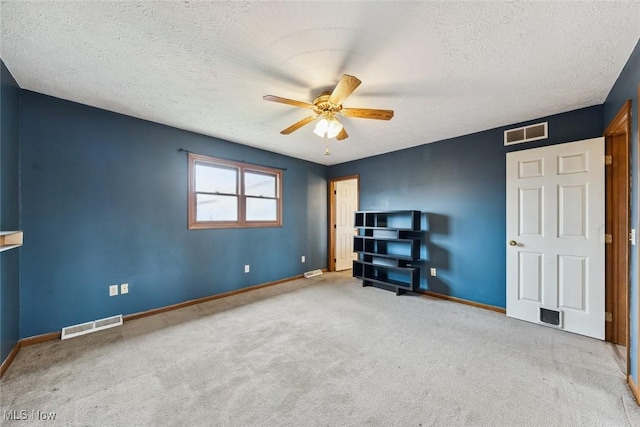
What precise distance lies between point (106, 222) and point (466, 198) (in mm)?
4728

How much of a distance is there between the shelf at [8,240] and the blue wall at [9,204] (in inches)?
13.8

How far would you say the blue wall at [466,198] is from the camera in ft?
10.7

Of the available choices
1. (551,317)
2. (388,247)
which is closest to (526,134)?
(551,317)

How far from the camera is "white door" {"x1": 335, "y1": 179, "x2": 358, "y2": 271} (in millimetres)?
5742

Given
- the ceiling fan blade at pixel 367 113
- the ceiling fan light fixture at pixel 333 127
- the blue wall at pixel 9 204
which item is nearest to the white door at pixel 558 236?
the ceiling fan blade at pixel 367 113

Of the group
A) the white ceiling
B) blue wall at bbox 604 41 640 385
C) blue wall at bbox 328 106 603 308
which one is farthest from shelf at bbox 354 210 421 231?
blue wall at bbox 604 41 640 385

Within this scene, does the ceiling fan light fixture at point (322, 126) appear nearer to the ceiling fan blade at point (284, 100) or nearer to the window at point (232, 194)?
the ceiling fan blade at point (284, 100)

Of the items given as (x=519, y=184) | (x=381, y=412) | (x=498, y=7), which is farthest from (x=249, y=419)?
(x=519, y=184)

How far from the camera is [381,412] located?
157 centimetres

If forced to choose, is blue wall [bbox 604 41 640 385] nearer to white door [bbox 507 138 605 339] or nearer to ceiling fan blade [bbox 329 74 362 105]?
white door [bbox 507 138 605 339]

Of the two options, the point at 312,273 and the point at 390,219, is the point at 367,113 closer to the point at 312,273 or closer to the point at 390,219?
the point at 390,219

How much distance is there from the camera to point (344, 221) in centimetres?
589

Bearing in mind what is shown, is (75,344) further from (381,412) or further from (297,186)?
(297,186)

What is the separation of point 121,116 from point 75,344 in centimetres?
251
